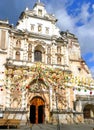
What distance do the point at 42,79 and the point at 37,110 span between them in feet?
11.6

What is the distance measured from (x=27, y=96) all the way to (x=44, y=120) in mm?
3310

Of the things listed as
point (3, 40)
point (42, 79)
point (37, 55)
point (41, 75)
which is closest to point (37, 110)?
point (42, 79)

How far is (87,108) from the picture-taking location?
30.1 metres

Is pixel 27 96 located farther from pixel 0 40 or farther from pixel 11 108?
pixel 0 40

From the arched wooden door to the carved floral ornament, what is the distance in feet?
5.08

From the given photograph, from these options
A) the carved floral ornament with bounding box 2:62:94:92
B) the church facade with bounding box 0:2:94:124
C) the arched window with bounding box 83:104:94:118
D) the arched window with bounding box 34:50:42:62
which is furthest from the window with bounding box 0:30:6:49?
the arched window with bounding box 83:104:94:118

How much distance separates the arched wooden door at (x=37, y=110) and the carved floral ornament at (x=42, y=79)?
1550 mm

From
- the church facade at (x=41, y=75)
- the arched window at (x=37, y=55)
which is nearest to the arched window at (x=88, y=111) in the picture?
the church facade at (x=41, y=75)

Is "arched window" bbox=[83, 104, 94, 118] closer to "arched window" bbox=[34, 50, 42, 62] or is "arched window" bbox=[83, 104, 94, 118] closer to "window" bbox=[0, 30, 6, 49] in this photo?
"arched window" bbox=[34, 50, 42, 62]

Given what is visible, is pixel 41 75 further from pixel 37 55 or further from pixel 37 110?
pixel 37 110

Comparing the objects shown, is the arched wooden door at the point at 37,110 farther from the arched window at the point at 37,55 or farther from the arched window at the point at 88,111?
the arched window at the point at 88,111

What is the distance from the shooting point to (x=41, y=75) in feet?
91.8

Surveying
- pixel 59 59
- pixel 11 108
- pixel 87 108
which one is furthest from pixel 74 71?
pixel 11 108

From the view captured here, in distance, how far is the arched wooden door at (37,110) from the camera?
27600 millimetres
